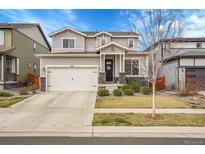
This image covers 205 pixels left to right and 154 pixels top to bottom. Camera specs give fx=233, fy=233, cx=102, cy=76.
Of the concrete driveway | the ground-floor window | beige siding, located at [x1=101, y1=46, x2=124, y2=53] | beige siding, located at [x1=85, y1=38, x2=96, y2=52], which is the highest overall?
beige siding, located at [x1=85, y1=38, x2=96, y2=52]

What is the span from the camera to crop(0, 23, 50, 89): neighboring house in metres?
22.6

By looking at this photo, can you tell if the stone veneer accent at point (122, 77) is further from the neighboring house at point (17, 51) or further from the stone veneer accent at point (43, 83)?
the neighboring house at point (17, 51)

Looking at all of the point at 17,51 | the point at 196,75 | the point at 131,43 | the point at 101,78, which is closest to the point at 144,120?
the point at 101,78

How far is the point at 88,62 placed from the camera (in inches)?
901

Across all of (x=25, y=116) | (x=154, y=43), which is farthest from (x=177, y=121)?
(x=25, y=116)

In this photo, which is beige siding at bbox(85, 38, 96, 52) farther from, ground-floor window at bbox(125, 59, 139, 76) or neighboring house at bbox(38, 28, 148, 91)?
ground-floor window at bbox(125, 59, 139, 76)

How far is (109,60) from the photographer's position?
24109 millimetres

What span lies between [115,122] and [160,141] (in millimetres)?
2561

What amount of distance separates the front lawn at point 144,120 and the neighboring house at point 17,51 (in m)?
15.3

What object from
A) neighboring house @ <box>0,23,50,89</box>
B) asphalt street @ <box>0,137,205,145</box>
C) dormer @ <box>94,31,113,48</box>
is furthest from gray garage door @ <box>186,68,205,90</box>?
neighboring house @ <box>0,23,50,89</box>

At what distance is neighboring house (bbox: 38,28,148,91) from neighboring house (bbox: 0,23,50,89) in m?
3.46

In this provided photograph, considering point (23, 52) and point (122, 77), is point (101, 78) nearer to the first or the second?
point (122, 77)

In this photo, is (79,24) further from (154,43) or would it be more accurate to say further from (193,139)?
(193,139)

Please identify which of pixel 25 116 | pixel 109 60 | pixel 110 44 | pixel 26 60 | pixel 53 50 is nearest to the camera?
pixel 25 116
